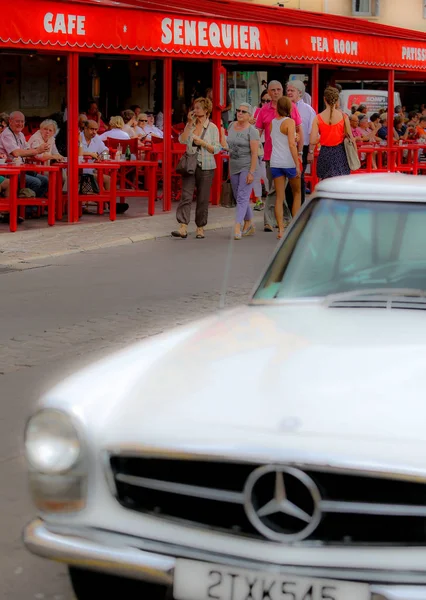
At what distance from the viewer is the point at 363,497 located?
3521 millimetres

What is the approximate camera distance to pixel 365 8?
1885 inches

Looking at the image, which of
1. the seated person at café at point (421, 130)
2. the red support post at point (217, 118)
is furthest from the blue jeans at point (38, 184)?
the seated person at café at point (421, 130)

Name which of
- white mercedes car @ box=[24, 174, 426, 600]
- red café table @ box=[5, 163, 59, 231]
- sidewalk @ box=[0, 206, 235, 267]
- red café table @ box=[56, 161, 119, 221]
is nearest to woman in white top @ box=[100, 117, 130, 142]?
sidewalk @ box=[0, 206, 235, 267]

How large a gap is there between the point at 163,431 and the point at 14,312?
7692mm

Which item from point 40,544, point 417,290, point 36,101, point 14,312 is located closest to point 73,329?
point 14,312

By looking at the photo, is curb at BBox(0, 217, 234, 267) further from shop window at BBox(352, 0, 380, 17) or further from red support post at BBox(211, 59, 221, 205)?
shop window at BBox(352, 0, 380, 17)

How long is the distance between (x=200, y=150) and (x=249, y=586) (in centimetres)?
1372

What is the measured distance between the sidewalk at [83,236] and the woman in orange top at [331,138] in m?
2.32

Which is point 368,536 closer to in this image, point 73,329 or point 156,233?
point 73,329

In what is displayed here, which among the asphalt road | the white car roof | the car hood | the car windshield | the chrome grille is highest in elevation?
the white car roof

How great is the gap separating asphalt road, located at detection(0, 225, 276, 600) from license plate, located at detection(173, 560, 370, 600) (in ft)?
3.64

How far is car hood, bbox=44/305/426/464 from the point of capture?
360 centimetres

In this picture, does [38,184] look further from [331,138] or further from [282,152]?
[331,138]

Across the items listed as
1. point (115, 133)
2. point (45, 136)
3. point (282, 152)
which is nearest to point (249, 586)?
point (282, 152)
